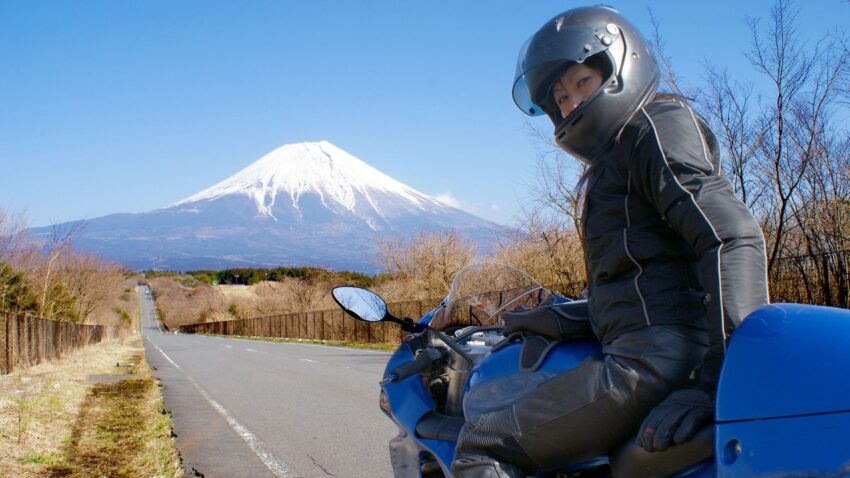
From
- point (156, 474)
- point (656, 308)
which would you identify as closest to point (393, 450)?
point (656, 308)

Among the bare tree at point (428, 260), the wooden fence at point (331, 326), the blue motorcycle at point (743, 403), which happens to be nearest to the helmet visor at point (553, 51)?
the blue motorcycle at point (743, 403)

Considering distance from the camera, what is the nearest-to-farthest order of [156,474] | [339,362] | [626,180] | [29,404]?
[626,180], [156,474], [29,404], [339,362]

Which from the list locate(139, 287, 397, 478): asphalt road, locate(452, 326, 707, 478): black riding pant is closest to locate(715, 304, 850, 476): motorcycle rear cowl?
locate(452, 326, 707, 478): black riding pant

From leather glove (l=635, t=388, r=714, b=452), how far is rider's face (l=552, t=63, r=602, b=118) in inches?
35.6

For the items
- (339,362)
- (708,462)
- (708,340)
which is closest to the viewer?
(708,462)

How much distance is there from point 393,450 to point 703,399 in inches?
65.9

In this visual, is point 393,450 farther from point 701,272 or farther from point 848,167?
point 848,167

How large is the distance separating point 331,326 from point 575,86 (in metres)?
43.0

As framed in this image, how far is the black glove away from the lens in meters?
2.39

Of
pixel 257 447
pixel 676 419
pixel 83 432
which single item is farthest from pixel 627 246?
pixel 83 432

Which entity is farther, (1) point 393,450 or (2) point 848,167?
(2) point 848,167

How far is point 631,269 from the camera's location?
7.14 ft

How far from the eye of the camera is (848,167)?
16.7 meters

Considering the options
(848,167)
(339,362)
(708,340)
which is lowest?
(339,362)
